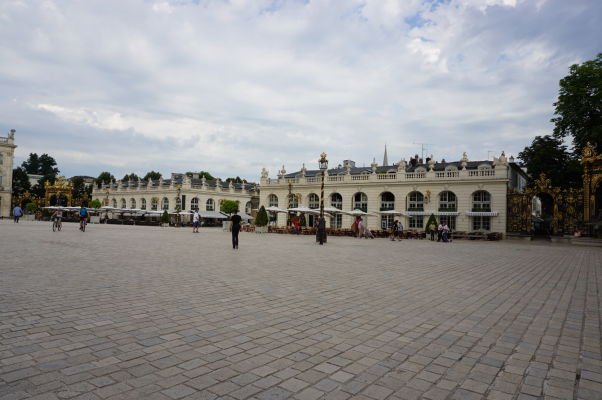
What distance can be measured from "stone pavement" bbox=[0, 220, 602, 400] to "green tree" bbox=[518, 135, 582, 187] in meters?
38.7

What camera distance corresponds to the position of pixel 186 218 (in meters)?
60.9

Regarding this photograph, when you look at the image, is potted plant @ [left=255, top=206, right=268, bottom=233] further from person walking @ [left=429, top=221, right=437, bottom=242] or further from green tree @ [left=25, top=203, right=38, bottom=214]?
green tree @ [left=25, top=203, right=38, bottom=214]

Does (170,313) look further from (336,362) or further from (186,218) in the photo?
(186,218)

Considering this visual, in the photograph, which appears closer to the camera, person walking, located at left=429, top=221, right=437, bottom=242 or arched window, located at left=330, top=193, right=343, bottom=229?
person walking, located at left=429, top=221, right=437, bottom=242

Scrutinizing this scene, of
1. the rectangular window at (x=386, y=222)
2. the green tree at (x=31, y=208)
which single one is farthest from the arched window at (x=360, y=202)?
the green tree at (x=31, y=208)

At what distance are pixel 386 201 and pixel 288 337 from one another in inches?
1569

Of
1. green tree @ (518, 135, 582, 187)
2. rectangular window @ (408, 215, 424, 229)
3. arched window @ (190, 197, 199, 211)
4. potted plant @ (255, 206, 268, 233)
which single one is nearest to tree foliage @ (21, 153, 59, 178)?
arched window @ (190, 197, 199, 211)

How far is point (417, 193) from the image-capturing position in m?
41.0

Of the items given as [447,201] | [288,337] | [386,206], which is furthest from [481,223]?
[288,337]

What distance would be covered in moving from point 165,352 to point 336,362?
1726 millimetres

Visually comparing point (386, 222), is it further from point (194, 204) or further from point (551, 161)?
point (194, 204)

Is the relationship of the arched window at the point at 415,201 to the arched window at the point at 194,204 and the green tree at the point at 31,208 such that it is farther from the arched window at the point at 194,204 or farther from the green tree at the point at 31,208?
the green tree at the point at 31,208

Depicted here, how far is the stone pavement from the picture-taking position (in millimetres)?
3121

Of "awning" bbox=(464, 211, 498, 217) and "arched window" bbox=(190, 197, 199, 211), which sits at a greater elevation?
"arched window" bbox=(190, 197, 199, 211)
